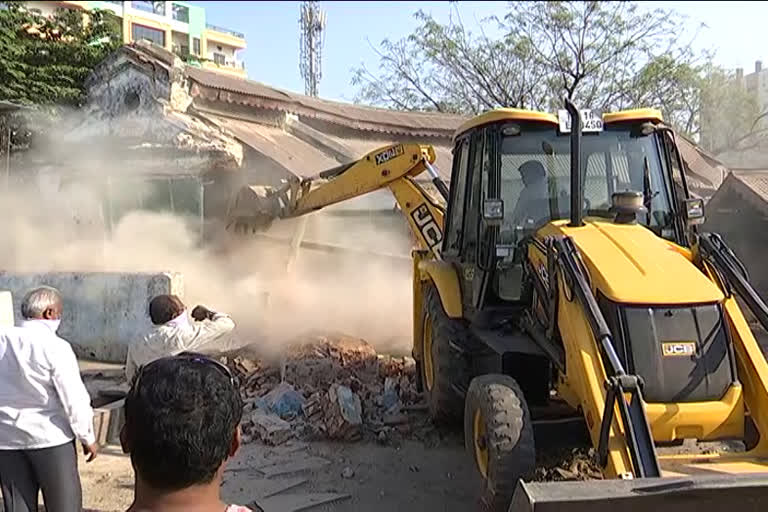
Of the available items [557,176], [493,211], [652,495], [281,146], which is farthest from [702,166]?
[652,495]

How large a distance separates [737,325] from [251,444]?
4369 millimetres

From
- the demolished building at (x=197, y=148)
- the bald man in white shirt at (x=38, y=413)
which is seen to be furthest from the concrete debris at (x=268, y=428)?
the demolished building at (x=197, y=148)

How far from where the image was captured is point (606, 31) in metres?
24.9

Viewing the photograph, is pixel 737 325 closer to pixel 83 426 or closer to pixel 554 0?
pixel 83 426

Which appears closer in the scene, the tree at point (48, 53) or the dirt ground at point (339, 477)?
the dirt ground at point (339, 477)

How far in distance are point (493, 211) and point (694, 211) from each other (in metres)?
1.41

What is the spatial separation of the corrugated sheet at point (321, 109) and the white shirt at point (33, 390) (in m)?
12.1

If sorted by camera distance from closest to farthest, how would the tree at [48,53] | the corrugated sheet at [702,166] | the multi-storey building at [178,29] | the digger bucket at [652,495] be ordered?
the digger bucket at [652,495] < the tree at [48,53] < the corrugated sheet at [702,166] < the multi-storey building at [178,29]

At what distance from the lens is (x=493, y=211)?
543 cm

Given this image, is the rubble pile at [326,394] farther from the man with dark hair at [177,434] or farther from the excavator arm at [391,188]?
the man with dark hair at [177,434]

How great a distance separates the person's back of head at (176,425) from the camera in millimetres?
1809

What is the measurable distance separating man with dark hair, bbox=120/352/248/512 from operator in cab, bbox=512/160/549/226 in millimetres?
4079

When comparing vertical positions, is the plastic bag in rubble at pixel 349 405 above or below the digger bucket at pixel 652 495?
below

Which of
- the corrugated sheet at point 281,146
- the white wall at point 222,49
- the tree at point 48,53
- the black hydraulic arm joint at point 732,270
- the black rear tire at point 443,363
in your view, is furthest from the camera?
the white wall at point 222,49
